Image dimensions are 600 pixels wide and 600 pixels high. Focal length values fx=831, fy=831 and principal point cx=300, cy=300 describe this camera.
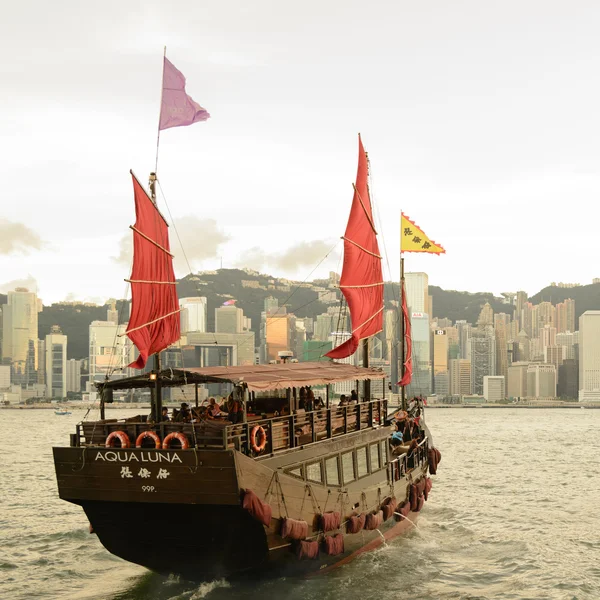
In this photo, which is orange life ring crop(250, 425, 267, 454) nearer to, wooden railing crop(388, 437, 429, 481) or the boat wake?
the boat wake

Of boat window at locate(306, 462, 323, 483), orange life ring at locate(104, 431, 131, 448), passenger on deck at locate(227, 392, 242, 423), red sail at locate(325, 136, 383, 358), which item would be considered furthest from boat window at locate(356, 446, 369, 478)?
red sail at locate(325, 136, 383, 358)

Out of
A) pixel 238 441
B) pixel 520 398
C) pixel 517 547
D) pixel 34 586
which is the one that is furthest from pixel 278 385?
pixel 520 398

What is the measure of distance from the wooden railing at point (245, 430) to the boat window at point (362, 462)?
1.95ft

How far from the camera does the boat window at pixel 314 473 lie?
17.3 metres

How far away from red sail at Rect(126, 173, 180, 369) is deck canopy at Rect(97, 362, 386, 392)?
177 cm

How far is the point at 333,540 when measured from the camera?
57.3 feet

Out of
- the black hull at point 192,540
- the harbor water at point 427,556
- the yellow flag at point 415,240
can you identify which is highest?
the yellow flag at point 415,240

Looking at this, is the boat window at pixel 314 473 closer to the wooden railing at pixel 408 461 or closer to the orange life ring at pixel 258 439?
the orange life ring at pixel 258 439

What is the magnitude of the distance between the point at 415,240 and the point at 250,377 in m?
22.6

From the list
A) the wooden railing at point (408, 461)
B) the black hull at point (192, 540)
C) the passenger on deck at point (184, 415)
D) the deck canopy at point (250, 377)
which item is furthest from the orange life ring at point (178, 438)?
the wooden railing at point (408, 461)

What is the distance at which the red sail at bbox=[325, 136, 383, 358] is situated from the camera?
28344 mm

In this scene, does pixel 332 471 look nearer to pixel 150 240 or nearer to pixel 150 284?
pixel 150 284

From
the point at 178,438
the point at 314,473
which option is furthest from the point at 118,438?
the point at 314,473

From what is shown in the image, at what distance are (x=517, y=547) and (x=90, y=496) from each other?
13.9 meters
